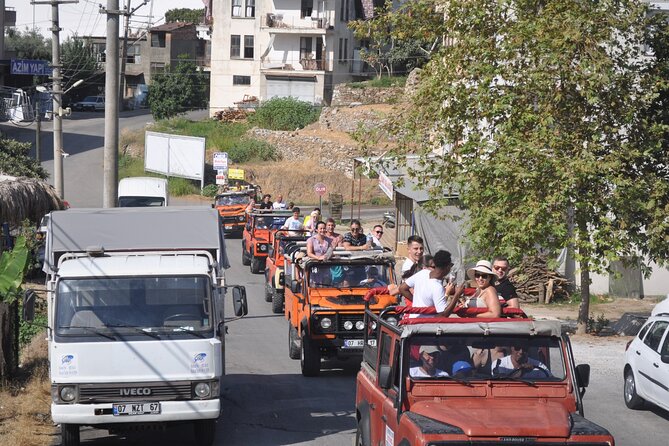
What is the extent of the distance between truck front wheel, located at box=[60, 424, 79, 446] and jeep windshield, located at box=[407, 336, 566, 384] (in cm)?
473

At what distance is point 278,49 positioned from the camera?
7688 cm

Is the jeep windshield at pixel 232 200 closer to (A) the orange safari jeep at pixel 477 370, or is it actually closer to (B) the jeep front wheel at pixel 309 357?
(B) the jeep front wheel at pixel 309 357

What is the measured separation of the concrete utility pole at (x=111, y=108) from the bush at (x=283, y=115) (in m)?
51.4

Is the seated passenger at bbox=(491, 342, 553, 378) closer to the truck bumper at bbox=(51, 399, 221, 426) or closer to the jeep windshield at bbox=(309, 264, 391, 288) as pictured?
the truck bumper at bbox=(51, 399, 221, 426)

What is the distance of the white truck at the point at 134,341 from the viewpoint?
10773 millimetres

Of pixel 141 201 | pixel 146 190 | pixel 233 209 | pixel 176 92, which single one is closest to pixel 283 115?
pixel 176 92

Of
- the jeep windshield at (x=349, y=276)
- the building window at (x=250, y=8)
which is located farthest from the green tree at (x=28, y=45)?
the jeep windshield at (x=349, y=276)

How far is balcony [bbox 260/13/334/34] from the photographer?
248 ft

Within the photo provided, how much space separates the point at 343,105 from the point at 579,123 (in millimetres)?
52554

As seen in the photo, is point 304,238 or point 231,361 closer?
point 231,361

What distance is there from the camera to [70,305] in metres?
11.2

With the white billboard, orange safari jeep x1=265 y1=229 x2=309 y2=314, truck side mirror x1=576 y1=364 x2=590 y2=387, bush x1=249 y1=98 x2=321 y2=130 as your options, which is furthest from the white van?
truck side mirror x1=576 y1=364 x2=590 y2=387

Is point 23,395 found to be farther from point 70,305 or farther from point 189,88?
point 189,88

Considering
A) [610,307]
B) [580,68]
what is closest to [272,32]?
[610,307]
